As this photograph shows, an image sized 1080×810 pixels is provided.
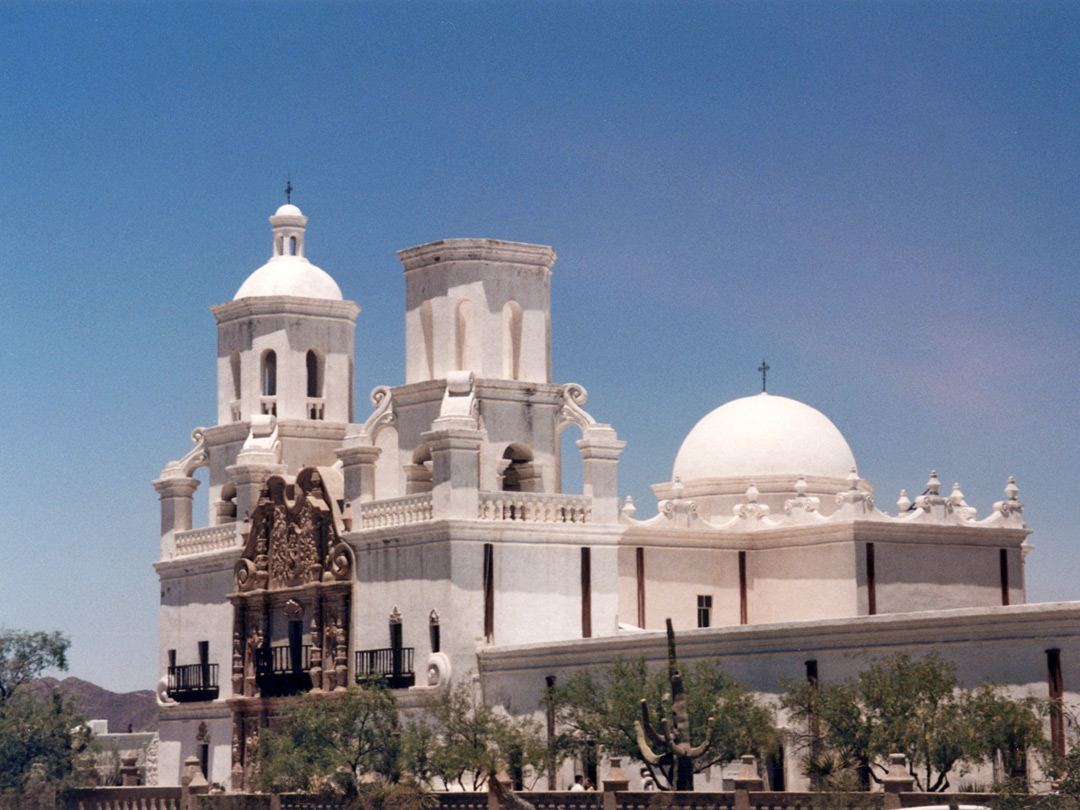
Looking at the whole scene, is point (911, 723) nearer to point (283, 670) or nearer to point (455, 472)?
point (455, 472)

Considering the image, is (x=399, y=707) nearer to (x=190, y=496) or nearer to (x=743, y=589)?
(x=743, y=589)

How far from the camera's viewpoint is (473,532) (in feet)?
169

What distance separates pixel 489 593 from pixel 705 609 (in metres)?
7.40

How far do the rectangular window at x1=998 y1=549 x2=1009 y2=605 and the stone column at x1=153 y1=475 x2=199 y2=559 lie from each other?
928 inches

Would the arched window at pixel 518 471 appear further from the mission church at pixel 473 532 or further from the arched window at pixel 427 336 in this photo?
the arched window at pixel 427 336

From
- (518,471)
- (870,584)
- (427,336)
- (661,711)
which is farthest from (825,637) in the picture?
(427,336)

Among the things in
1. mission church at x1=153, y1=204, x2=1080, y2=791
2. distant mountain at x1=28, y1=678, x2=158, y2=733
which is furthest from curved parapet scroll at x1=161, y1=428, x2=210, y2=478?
distant mountain at x1=28, y1=678, x2=158, y2=733

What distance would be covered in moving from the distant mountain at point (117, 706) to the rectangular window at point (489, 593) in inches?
3616

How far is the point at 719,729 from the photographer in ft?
143

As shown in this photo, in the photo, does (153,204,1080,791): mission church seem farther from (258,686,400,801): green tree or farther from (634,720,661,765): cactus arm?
(634,720,661,765): cactus arm

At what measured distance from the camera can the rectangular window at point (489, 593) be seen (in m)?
51.8

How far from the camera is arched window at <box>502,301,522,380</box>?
55312 mm

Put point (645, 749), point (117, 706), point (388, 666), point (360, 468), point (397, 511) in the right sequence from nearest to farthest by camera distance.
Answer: point (645, 749) → point (388, 666) → point (397, 511) → point (360, 468) → point (117, 706)

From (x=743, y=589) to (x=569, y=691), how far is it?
433 inches
